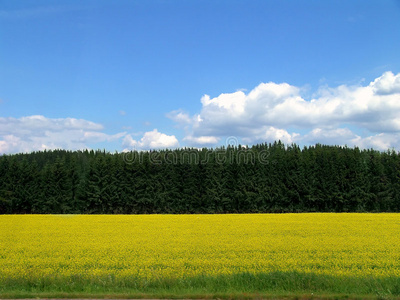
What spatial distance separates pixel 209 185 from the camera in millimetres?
72562

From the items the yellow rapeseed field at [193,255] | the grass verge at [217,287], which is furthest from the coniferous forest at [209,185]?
the grass verge at [217,287]

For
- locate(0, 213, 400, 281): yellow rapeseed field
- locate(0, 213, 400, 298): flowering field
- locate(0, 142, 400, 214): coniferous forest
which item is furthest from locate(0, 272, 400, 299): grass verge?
locate(0, 142, 400, 214): coniferous forest

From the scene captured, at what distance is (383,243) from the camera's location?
786 inches

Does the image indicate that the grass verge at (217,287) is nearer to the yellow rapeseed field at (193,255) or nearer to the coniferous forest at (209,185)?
the yellow rapeseed field at (193,255)

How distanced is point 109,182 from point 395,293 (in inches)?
2644

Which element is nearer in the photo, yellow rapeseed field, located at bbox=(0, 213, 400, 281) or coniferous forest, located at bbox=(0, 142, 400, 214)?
yellow rapeseed field, located at bbox=(0, 213, 400, 281)

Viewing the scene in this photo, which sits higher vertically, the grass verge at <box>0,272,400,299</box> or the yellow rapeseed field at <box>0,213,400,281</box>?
the grass verge at <box>0,272,400,299</box>

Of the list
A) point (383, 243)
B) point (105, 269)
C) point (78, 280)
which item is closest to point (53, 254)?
point (105, 269)

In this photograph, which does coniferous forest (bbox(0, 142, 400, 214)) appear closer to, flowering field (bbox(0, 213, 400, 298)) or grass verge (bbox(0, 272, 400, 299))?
flowering field (bbox(0, 213, 400, 298))

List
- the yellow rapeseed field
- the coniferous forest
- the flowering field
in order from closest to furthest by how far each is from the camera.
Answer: the flowering field
the yellow rapeseed field
the coniferous forest

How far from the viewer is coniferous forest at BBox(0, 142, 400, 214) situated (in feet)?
229

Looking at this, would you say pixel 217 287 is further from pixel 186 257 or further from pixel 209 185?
pixel 209 185

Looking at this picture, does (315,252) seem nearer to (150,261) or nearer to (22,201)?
(150,261)

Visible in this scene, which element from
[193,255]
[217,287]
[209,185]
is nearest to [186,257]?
Answer: [193,255]
